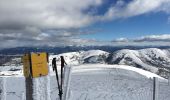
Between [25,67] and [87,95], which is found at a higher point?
[25,67]

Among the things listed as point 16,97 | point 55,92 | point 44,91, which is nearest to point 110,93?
point 55,92

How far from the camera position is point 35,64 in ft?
12.1

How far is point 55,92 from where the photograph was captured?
8.35m

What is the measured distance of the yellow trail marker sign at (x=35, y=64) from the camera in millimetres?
3635

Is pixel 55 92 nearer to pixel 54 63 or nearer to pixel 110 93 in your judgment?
pixel 110 93

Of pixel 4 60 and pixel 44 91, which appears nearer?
pixel 44 91

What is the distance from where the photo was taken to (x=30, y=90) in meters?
3.64

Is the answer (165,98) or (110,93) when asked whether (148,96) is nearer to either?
(165,98)

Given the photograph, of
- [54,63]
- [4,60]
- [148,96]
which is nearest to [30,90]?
[54,63]

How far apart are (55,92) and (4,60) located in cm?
387

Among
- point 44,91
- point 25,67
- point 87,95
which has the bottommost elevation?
point 87,95

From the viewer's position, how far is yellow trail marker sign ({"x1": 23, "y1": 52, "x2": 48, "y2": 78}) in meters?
3.63

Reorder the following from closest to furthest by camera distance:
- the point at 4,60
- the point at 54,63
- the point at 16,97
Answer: the point at 54,63
the point at 4,60
the point at 16,97

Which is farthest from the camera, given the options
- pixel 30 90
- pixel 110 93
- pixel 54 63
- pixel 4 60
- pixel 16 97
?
pixel 110 93
